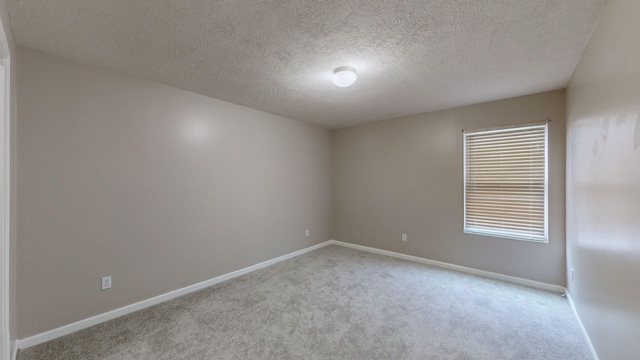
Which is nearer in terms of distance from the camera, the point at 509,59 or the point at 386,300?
the point at 509,59

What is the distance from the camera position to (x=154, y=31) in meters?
Answer: 1.84

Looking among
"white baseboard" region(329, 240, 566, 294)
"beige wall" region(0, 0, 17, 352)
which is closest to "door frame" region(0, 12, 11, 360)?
"beige wall" region(0, 0, 17, 352)

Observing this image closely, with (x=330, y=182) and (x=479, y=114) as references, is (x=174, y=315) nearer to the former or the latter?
(x=330, y=182)

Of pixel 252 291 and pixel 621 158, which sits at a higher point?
pixel 621 158

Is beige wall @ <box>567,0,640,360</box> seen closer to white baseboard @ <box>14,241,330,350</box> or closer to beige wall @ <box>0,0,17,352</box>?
white baseboard @ <box>14,241,330,350</box>

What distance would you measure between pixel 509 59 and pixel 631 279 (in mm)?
1878

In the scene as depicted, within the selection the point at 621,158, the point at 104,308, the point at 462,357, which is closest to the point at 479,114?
the point at 621,158

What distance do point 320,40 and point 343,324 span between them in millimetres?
2503

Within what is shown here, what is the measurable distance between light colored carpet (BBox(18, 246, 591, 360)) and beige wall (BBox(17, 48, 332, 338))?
365 mm

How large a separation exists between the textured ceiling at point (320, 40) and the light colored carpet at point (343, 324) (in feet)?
8.05

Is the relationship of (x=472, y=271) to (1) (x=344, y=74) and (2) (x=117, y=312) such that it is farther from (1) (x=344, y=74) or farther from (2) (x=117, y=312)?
(2) (x=117, y=312)

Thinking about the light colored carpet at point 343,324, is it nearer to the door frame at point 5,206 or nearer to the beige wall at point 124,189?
the beige wall at point 124,189

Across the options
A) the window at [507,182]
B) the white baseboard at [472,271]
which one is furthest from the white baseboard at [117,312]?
the window at [507,182]

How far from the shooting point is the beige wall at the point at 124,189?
2.09 m
